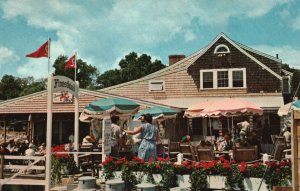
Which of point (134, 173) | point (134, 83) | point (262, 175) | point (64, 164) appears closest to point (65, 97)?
point (134, 83)

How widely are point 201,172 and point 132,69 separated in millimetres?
65184

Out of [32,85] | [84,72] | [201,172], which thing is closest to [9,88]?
[32,85]

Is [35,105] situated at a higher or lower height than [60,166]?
higher

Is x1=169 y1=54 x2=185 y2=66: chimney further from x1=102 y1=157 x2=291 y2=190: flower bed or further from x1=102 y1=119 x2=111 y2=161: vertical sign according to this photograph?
x1=102 y1=157 x2=291 y2=190: flower bed

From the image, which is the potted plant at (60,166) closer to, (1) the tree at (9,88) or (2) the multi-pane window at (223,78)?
(2) the multi-pane window at (223,78)

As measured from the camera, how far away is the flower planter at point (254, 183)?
8772 millimetres

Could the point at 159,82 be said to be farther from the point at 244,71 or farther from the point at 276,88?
the point at 276,88

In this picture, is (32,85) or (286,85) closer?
(286,85)

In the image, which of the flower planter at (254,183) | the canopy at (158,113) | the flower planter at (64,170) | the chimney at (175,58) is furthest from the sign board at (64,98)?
the flower planter at (254,183)

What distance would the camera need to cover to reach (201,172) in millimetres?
9344

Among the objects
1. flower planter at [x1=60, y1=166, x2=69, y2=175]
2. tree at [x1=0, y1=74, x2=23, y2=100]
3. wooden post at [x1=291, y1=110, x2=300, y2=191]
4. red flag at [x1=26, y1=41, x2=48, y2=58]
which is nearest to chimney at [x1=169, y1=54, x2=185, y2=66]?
red flag at [x1=26, y1=41, x2=48, y2=58]

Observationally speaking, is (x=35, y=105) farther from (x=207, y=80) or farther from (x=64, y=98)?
(x=207, y=80)

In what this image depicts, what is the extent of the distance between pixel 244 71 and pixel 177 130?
5.71 m

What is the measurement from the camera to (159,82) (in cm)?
2830
